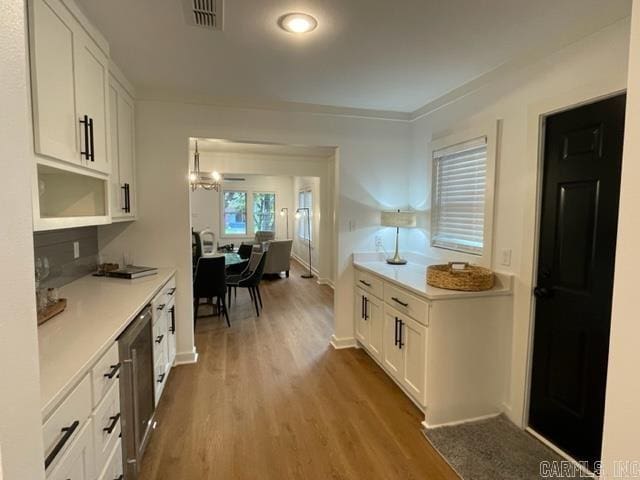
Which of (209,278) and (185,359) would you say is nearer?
(185,359)

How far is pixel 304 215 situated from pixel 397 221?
5.85 metres

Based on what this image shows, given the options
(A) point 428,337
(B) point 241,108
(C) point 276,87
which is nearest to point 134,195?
(B) point 241,108

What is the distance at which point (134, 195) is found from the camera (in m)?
3.00

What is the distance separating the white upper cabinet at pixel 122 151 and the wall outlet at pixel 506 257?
271 cm

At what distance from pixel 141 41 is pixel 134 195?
1.27m

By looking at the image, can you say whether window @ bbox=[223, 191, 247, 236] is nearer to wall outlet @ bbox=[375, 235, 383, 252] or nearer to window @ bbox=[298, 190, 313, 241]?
window @ bbox=[298, 190, 313, 241]

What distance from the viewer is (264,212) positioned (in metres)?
10.4

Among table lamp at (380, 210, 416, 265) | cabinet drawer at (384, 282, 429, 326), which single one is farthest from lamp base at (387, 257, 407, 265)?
cabinet drawer at (384, 282, 429, 326)

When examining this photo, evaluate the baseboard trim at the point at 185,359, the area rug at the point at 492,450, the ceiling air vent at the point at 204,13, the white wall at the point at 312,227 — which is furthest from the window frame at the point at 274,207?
the area rug at the point at 492,450

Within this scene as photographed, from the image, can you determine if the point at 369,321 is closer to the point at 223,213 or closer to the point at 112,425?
the point at 112,425

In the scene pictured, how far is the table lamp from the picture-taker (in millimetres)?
3354

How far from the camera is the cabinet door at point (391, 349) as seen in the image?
2.75m

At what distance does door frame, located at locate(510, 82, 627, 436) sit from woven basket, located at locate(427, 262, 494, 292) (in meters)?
0.23

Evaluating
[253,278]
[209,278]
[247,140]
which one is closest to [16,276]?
[247,140]
